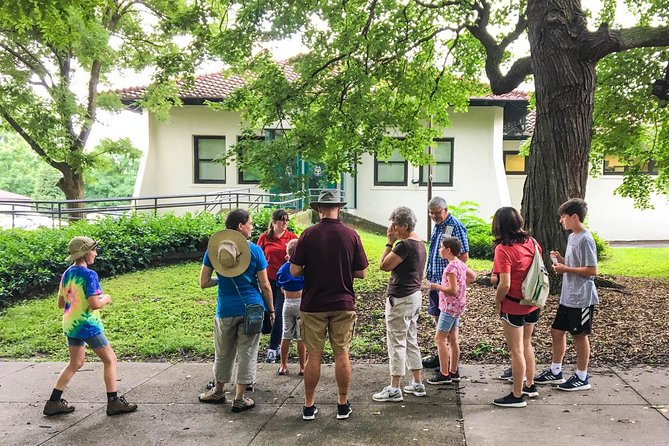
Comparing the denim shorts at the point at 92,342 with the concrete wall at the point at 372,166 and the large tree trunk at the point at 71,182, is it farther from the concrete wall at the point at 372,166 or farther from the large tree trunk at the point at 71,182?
the large tree trunk at the point at 71,182

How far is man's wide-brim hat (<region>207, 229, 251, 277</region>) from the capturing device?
4.86 meters

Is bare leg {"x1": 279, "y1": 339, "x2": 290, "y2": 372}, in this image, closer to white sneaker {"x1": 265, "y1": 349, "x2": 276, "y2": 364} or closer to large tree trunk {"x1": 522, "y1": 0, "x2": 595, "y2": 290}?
white sneaker {"x1": 265, "y1": 349, "x2": 276, "y2": 364}

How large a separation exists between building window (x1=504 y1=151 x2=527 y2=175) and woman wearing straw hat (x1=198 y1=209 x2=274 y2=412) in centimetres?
2019

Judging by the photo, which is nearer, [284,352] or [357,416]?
[357,416]

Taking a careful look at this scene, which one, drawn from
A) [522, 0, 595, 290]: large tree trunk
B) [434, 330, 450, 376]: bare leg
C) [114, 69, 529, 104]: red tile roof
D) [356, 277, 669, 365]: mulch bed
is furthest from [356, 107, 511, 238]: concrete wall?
[434, 330, 450, 376]: bare leg

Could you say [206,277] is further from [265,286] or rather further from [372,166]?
[372,166]

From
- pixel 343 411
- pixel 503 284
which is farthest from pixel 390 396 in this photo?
pixel 503 284

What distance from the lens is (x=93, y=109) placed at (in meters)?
20.3

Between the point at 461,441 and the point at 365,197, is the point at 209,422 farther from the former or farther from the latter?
the point at 365,197

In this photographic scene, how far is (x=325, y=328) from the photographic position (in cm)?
466

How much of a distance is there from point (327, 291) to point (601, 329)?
174 inches

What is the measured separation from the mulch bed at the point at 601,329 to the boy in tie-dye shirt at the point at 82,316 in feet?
9.54

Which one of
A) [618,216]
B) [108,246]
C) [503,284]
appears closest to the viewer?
[503,284]

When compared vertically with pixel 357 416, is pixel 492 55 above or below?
above
